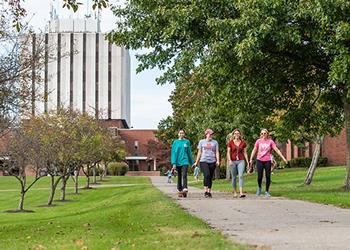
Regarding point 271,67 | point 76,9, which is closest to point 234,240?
point 76,9

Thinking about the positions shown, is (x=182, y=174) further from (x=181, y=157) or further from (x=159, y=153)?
(x=159, y=153)

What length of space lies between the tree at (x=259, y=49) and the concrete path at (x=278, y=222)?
4.06 meters

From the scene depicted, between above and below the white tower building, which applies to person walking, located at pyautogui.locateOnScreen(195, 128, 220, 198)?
below

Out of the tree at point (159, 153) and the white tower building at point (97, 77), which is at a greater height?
the white tower building at point (97, 77)

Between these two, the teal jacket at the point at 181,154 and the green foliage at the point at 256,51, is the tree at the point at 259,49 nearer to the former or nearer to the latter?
the green foliage at the point at 256,51

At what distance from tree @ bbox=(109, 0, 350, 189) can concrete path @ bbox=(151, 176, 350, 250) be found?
160 inches

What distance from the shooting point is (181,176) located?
57.1ft

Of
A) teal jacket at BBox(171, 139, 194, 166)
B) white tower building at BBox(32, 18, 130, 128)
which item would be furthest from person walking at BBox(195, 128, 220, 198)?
white tower building at BBox(32, 18, 130, 128)

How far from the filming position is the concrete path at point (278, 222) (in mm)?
7898

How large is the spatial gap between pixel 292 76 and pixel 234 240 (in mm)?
13539

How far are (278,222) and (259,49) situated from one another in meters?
7.57

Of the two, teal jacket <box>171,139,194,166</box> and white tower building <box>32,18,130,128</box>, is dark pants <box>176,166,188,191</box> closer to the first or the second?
teal jacket <box>171,139,194,166</box>

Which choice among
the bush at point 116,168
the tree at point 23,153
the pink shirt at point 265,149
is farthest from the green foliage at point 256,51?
the bush at point 116,168

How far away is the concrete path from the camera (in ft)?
25.9
